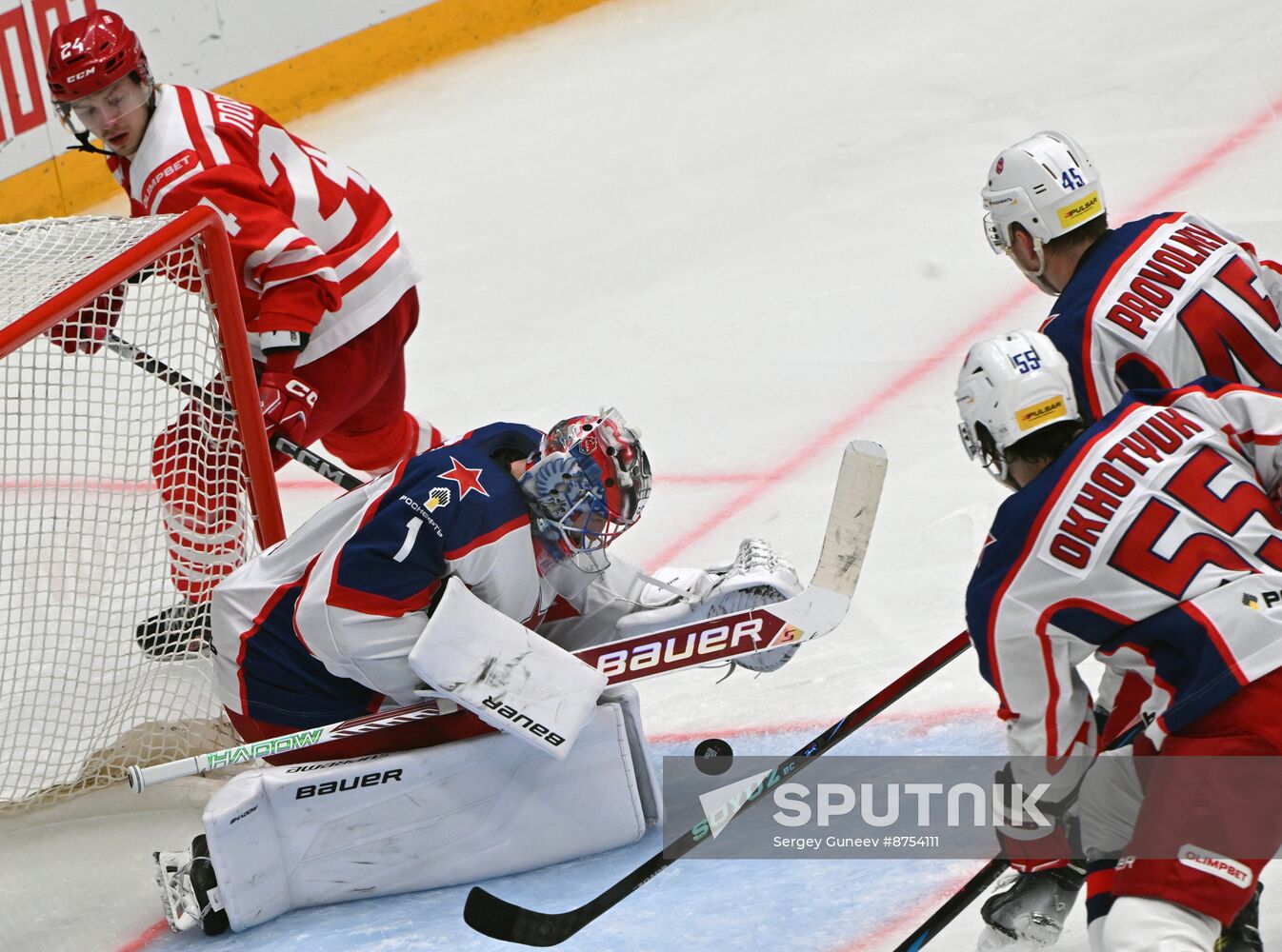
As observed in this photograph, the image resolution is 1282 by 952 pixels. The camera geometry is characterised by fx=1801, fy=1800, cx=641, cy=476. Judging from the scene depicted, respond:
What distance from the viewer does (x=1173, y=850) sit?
223 cm

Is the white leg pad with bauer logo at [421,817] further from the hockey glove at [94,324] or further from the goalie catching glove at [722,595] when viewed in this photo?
the hockey glove at [94,324]

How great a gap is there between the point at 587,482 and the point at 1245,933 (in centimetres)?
119

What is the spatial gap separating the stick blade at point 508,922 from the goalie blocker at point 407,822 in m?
0.34

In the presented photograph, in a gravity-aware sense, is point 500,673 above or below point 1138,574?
below

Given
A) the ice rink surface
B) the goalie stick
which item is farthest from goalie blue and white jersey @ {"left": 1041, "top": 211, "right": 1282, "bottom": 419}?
the ice rink surface

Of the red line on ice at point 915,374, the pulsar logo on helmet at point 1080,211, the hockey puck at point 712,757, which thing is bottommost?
the red line on ice at point 915,374

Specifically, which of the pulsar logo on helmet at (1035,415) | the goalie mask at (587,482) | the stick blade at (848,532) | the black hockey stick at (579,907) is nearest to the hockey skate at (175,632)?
the goalie mask at (587,482)

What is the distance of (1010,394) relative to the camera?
2.36 metres

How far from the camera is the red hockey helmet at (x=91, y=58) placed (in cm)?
360

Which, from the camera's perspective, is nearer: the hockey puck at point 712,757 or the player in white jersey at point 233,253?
the hockey puck at point 712,757

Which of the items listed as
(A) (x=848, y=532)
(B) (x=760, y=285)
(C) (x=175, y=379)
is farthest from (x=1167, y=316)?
(B) (x=760, y=285)

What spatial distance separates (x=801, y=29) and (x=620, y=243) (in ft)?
4.62

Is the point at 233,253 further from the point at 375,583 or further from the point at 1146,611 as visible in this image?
the point at 1146,611

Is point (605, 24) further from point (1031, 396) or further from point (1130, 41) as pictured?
point (1031, 396)
